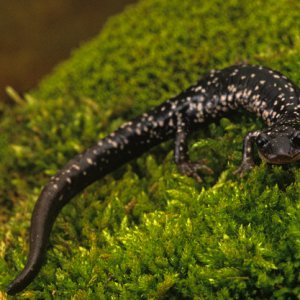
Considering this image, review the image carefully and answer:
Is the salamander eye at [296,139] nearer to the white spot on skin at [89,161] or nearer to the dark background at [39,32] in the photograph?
the white spot on skin at [89,161]

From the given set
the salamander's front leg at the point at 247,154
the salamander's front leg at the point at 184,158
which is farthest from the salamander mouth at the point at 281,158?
the salamander's front leg at the point at 184,158

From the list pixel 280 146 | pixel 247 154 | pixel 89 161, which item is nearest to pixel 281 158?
pixel 280 146

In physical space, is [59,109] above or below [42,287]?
above

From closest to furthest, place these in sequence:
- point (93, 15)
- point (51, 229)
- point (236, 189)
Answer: point (236, 189) → point (51, 229) → point (93, 15)

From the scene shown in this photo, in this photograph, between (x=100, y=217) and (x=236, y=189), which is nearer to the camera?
(x=236, y=189)

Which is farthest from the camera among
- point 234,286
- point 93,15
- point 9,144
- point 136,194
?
point 93,15

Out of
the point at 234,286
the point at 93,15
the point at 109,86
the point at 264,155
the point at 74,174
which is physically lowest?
the point at 234,286

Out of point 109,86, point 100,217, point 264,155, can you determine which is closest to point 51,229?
point 100,217

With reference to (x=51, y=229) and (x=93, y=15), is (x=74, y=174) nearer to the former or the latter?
(x=51, y=229)
